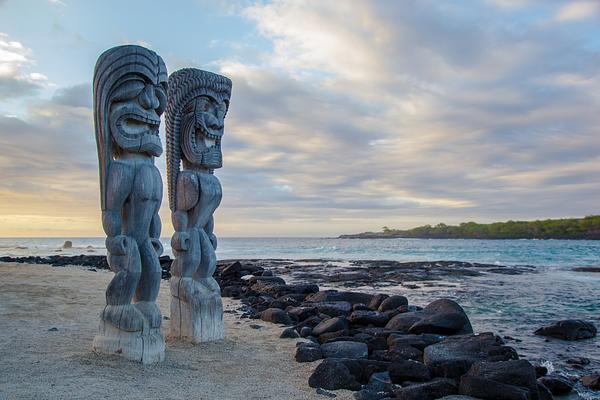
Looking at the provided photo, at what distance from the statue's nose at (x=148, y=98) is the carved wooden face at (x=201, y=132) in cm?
118

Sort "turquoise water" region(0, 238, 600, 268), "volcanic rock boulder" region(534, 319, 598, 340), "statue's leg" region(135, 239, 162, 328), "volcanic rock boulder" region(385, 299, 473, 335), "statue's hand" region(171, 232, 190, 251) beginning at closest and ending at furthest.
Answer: "statue's leg" region(135, 239, 162, 328) < "statue's hand" region(171, 232, 190, 251) < "volcanic rock boulder" region(385, 299, 473, 335) < "volcanic rock boulder" region(534, 319, 598, 340) < "turquoise water" region(0, 238, 600, 268)

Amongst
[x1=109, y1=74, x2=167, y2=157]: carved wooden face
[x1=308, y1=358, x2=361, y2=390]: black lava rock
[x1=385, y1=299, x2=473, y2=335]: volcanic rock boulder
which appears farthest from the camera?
[x1=385, y1=299, x2=473, y2=335]: volcanic rock boulder

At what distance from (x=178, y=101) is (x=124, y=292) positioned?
2.80 metres

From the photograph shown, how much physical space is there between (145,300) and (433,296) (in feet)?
38.2

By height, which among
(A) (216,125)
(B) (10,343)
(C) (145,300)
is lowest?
(B) (10,343)

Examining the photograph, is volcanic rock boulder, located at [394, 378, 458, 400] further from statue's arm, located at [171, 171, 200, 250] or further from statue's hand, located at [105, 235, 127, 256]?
statue's arm, located at [171, 171, 200, 250]

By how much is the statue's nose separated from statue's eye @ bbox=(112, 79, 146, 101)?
0.22ft

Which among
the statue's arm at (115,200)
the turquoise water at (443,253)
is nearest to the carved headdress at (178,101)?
the statue's arm at (115,200)

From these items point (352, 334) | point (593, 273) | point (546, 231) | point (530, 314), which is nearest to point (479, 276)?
point (593, 273)

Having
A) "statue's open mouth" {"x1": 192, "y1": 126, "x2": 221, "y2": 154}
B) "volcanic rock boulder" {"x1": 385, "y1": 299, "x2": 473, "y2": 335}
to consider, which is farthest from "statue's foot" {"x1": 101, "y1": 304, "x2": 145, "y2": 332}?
"volcanic rock boulder" {"x1": 385, "y1": 299, "x2": 473, "y2": 335}

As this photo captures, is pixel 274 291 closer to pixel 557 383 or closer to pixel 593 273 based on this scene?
pixel 557 383

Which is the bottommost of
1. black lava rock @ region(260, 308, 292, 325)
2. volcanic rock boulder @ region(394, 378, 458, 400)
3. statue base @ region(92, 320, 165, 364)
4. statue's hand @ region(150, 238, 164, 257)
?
volcanic rock boulder @ region(394, 378, 458, 400)

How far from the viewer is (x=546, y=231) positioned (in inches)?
3243

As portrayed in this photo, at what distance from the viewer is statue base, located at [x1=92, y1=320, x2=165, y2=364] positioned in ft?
17.6
